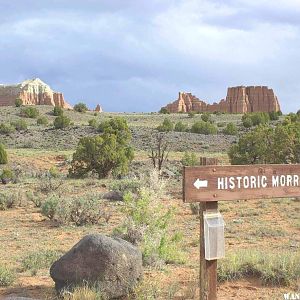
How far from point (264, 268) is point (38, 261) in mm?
4147

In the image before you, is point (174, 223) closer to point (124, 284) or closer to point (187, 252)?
point (187, 252)

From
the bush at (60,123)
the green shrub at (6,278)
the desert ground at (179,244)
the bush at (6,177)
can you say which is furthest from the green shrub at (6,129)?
the green shrub at (6,278)

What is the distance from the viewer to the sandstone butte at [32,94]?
5231 inches

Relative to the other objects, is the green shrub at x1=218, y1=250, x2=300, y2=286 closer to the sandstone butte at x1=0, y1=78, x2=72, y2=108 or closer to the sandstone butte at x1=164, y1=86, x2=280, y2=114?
the sandstone butte at x1=0, y1=78, x2=72, y2=108

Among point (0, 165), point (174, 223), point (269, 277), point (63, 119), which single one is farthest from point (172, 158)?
point (269, 277)

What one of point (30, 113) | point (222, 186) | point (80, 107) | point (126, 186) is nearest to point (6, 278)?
point (222, 186)

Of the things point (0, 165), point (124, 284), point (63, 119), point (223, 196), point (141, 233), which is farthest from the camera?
point (63, 119)

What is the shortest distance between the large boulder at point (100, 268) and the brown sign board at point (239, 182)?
191 cm

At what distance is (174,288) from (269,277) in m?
1.54

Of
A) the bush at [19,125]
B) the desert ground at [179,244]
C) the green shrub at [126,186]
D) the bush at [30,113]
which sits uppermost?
the bush at [30,113]

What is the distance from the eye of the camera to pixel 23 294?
7609 millimetres

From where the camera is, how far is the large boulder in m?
7.16

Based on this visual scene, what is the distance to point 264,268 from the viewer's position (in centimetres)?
815

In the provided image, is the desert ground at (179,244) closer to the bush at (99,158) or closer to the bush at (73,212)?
the bush at (73,212)
